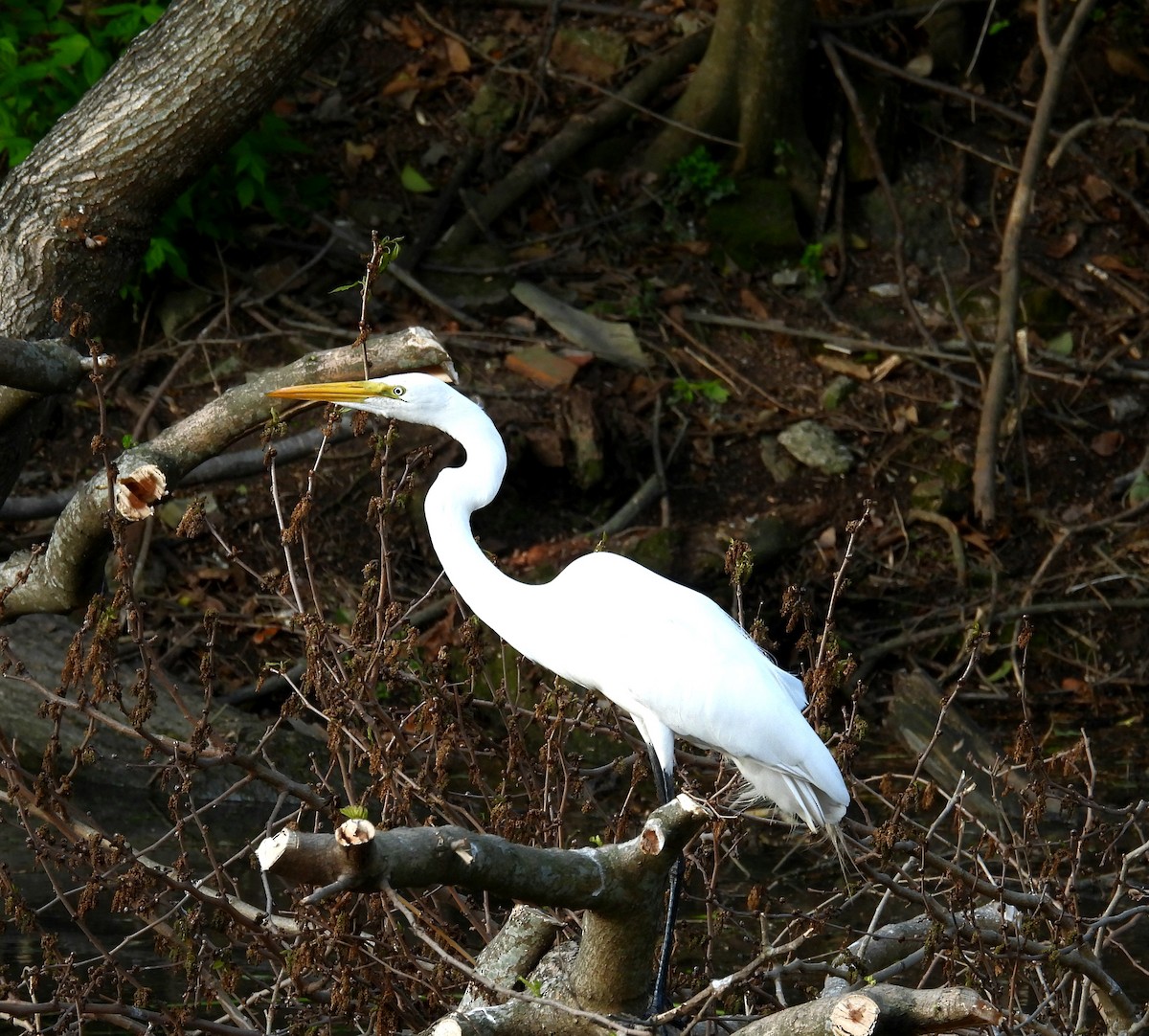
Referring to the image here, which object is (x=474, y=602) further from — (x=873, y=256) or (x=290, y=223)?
(x=873, y=256)

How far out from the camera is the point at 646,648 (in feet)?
12.3

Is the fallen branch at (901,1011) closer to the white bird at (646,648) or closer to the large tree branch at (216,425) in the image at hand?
the white bird at (646,648)

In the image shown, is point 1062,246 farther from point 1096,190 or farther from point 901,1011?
point 901,1011

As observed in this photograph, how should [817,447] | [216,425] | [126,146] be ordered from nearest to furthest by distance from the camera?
[216,425] → [126,146] → [817,447]

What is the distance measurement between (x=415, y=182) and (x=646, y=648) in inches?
219

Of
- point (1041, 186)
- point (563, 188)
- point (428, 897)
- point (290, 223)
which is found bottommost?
point (1041, 186)

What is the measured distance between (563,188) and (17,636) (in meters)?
4.38

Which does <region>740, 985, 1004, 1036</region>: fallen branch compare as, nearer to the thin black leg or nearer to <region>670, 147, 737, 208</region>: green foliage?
the thin black leg

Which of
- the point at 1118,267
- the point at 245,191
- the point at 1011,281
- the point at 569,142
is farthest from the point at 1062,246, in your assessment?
the point at 245,191

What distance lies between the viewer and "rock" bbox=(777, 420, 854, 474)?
762cm

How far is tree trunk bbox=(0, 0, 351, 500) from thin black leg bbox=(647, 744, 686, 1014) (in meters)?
2.07

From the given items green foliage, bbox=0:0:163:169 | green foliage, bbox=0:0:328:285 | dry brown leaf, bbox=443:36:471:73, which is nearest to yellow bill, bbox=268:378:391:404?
green foliage, bbox=0:0:328:285

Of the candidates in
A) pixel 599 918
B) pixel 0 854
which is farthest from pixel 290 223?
pixel 599 918

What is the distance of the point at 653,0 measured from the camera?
9492 mm
